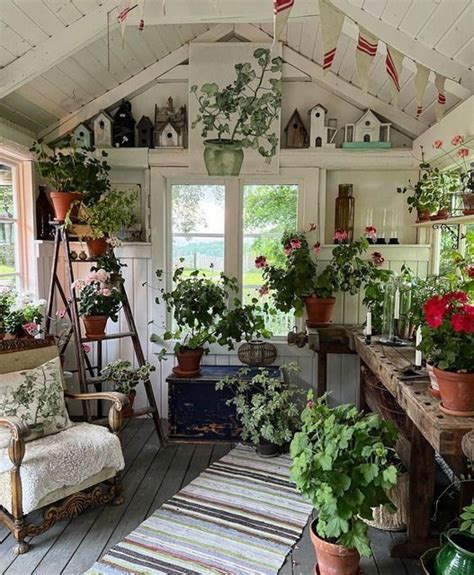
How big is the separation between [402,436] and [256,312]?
5.36ft

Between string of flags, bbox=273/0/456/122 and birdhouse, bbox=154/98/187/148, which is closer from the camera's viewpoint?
string of flags, bbox=273/0/456/122

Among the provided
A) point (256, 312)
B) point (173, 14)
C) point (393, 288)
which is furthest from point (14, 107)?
point (393, 288)

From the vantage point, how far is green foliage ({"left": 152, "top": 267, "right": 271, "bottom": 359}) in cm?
336

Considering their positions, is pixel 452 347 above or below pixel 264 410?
above

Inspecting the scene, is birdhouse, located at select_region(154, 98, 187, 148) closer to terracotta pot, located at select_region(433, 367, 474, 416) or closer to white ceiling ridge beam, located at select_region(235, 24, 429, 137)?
white ceiling ridge beam, located at select_region(235, 24, 429, 137)

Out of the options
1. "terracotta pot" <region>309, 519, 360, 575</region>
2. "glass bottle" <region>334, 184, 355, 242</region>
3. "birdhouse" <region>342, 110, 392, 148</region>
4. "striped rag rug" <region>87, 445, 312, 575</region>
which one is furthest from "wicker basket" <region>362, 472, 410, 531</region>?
"birdhouse" <region>342, 110, 392, 148</region>

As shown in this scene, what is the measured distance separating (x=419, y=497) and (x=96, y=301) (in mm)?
2337

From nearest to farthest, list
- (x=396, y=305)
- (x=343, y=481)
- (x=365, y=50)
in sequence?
(x=343, y=481) → (x=365, y=50) → (x=396, y=305)

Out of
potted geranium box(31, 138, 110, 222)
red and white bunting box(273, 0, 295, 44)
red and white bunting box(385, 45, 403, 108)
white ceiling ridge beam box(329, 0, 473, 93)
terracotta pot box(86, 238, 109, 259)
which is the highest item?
white ceiling ridge beam box(329, 0, 473, 93)

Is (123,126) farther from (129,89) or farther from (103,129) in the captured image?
(129,89)

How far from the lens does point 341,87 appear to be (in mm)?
3455

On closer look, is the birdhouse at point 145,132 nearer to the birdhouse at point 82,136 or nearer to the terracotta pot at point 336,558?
the birdhouse at point 82,136

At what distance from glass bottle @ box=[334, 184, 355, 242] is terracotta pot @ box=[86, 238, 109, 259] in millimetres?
1773

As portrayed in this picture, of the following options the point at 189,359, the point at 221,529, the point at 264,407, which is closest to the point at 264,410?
the point at 264,407
